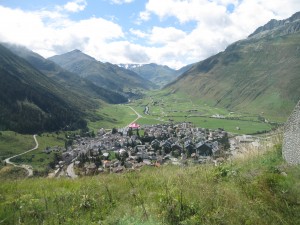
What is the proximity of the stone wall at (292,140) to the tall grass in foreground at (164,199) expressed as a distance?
0.59 m

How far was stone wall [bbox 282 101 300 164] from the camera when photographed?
1100 cm

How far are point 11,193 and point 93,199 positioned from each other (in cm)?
276

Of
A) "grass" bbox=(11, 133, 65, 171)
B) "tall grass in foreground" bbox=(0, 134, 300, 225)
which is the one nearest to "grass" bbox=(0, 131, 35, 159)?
"grass" bbox=(11, 133, 65, 171)

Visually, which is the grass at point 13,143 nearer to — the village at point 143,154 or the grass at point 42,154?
the grass at point 42,154

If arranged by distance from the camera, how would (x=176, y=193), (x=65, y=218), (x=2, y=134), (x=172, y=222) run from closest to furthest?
1. (x=172, y=222)
2. (x=65, y=218)
3. (x=176, y=193)
4. (x=2, y=134)

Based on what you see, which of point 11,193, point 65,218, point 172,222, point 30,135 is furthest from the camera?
point 30,135

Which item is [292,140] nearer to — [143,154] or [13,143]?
[143,154]

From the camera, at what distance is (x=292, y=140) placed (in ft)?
37.4

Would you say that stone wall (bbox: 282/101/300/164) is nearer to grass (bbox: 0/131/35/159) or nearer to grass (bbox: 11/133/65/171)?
grass (bbox: 11/133/65/171)

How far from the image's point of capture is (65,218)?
7.35 m

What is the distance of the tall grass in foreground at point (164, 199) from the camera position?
6.81 m

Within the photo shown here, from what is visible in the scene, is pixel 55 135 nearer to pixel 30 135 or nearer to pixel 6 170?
pixel 30 135

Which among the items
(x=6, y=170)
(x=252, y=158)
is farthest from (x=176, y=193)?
(x=6, y=170)

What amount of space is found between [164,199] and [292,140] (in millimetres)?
6065
